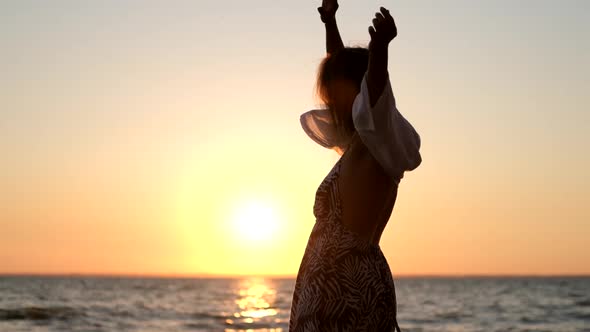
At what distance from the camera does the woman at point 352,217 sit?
270 cm

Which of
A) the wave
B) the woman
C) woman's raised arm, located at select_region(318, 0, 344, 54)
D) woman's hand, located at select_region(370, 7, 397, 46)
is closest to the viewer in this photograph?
woman's hand, located at select_region(370, 7, 397, 46)

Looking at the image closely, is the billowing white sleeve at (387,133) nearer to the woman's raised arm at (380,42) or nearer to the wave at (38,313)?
the woman's raised arm at (380,42)

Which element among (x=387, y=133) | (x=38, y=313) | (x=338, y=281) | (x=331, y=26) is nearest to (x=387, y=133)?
(x=387, y=133)

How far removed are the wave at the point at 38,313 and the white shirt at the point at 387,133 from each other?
68.4 feet

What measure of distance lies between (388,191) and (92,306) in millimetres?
29972

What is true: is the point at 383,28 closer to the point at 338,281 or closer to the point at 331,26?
the point at 338,281

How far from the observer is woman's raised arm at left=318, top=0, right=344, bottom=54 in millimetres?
3387

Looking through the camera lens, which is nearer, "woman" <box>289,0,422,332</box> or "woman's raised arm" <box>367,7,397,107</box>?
"woman's raised arm" <box>367,7,397,107</box>

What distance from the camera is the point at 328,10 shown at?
345cm

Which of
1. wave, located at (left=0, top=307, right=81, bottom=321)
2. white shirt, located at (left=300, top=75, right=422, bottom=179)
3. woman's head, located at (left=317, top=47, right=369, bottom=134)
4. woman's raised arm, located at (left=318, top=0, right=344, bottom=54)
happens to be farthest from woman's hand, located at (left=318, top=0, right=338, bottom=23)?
wave, located at (left=0, top=307, right=81, bottom=321)

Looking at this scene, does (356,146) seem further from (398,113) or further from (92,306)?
(92,306)

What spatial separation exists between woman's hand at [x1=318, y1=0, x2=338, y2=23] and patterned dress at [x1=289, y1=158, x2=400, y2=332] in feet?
2.65

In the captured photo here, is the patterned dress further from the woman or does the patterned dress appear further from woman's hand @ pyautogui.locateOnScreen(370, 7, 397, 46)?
woman's hand @ pyautogui.locateOnScreen(370, 7, 397, 46)

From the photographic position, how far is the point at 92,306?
3153 centimetres
